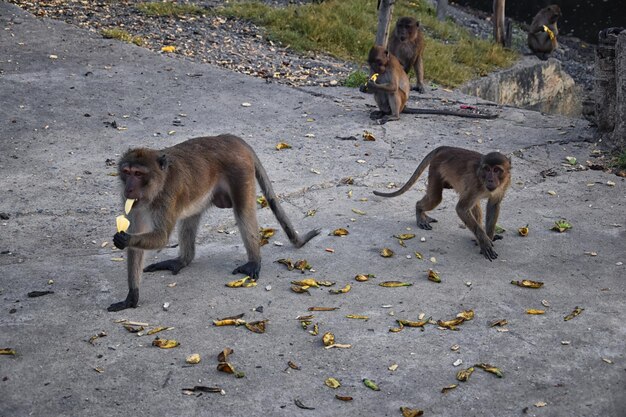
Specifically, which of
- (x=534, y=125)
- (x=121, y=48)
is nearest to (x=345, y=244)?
(x=534, y=125)

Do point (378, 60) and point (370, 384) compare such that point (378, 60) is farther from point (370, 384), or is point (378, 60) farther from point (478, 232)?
point (370, 384)

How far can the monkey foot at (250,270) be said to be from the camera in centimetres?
629

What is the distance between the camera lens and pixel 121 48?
11477 mm

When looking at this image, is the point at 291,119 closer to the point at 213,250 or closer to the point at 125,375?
the point at 213,250

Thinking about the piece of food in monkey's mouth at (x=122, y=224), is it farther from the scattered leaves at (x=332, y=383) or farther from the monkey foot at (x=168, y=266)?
the scattered leaves at (x=332, y=383)

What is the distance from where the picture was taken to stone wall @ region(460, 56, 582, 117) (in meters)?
13.8

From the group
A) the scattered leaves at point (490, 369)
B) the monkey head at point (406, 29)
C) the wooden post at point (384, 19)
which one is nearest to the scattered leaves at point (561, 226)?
the scattered leaves at point (490, 369)

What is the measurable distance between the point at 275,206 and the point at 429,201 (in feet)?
4.46

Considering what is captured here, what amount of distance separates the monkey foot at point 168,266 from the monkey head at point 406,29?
6.55 meters

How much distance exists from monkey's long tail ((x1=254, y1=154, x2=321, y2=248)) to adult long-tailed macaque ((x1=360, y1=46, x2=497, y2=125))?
3519 mm

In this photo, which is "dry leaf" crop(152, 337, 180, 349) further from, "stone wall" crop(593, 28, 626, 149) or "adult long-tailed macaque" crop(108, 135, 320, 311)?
"stone wall" crop(593, 28, 626, 149)

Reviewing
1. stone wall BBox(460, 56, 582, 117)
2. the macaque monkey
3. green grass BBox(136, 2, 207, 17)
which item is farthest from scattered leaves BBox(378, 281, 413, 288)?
green grass BBox(136, 2, 207, 17)

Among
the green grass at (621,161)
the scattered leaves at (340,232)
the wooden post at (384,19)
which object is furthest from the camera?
the wooden post at (384,19)

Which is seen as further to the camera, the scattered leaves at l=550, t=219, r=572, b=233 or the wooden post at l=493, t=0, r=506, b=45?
the wooden post at l=493, t=0, r=506, b=45
